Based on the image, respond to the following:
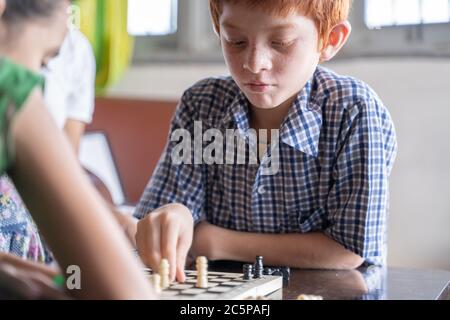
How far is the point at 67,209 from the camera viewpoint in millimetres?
504

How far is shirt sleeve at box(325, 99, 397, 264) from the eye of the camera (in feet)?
4.17

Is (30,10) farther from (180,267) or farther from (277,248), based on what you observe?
(277,248)

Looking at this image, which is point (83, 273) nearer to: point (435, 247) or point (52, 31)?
point (52, 31)

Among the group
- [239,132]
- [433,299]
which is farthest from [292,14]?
[433,299]

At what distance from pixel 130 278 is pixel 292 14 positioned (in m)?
0.83

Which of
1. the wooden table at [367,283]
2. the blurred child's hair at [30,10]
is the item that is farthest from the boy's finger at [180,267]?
the blurred child's hair at [30,10]

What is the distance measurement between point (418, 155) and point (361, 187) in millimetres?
1428

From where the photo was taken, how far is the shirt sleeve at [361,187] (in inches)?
50.0

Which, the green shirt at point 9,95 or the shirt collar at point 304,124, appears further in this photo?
the shirt collar at point 304,124

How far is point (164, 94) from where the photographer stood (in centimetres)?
320

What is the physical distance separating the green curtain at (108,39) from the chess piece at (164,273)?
2379mm

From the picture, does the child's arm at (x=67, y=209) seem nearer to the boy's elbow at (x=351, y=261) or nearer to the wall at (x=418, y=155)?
the boy's elbow at (x=351, y=261)

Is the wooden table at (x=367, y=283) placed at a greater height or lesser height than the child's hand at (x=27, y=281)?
Answer: lesser

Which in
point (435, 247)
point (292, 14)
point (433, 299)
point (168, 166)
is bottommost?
point (435, 247)
